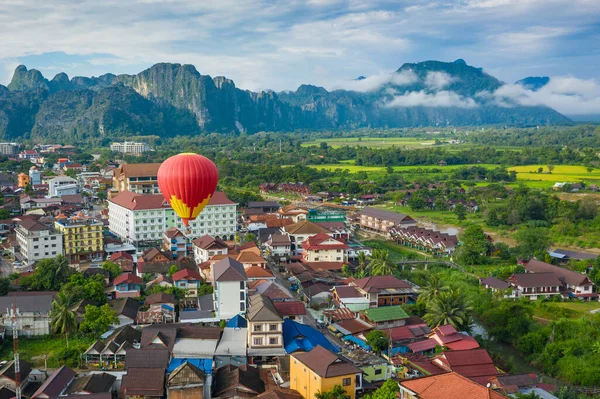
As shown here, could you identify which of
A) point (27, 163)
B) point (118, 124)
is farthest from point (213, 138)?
point (27, 163)

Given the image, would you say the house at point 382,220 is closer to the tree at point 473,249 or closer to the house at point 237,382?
the tree at point 473,249

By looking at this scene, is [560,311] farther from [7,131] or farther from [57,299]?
[7,131]

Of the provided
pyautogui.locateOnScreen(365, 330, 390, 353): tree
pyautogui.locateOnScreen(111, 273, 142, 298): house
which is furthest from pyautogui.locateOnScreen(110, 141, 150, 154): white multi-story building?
pyautogui.locateOnScreen(365, 330, 390, 353): tree

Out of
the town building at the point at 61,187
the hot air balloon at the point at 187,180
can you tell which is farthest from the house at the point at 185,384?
the town building at the point at 61,187

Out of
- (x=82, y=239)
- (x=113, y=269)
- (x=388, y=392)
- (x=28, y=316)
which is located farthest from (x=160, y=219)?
(x=388, y=392)

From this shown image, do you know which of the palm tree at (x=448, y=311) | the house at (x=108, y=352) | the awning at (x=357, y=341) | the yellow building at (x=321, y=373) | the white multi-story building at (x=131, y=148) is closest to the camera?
the yellow building at (x=321, y=373)

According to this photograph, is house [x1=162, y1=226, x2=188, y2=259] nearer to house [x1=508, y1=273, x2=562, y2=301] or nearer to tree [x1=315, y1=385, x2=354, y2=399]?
house [x1=508, y1=273, x2=562, y2=301]
